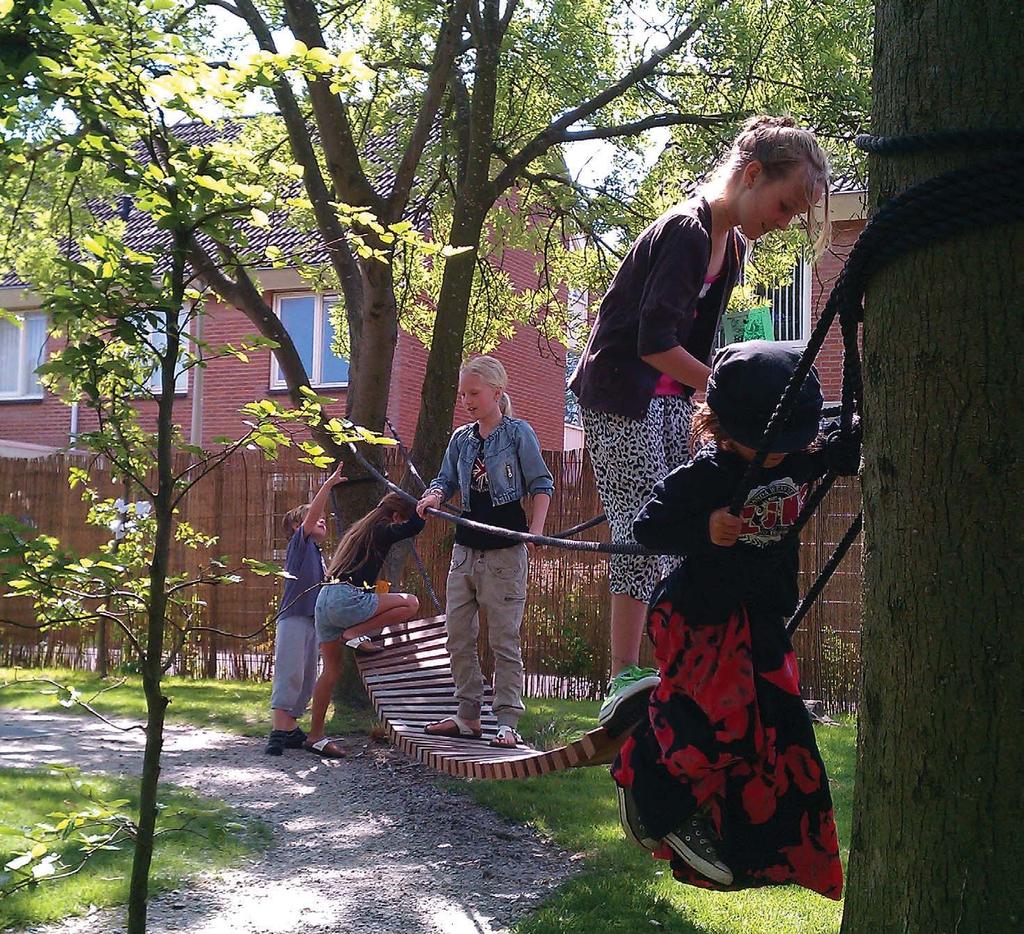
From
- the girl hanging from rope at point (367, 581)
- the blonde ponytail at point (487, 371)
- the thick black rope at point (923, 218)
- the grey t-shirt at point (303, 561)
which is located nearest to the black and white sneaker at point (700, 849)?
the thick black rope at point (923, 218)

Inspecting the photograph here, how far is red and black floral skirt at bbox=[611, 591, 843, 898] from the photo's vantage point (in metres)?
→ 2.59

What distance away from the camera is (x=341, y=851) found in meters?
5.29

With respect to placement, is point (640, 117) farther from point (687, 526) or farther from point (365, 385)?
point (687, 526)

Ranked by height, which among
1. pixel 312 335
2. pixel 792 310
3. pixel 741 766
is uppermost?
pixel 792 310

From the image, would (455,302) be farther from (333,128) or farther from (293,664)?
(293,664)

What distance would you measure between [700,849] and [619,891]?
2.10 metres

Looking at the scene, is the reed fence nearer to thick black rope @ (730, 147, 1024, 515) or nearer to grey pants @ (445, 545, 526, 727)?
grey pants @ (445, 545, 526, 727)

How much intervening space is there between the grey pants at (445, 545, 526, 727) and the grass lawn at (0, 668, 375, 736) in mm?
2738

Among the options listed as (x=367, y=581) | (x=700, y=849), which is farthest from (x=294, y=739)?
(x=700, y=849)

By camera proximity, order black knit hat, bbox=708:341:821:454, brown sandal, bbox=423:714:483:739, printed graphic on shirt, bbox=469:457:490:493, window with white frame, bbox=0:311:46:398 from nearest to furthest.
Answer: black knit hat, bbox=708:341:821:454 → brown sandal, bbox=423:714:483:739 → printed graphic on shirt, bbox=469:457:490:493 → window with white frame, bbox=0:311:46:398

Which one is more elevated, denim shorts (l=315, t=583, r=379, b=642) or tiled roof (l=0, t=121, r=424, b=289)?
tiled roof (l=0, t=121, r=424, b=289)

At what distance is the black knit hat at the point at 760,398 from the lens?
248 cm

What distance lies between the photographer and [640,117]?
32.2 feet

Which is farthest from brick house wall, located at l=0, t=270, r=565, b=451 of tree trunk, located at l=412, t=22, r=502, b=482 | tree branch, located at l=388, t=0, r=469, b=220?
tree branch, located at l=388, t=0, r=469, b=220
